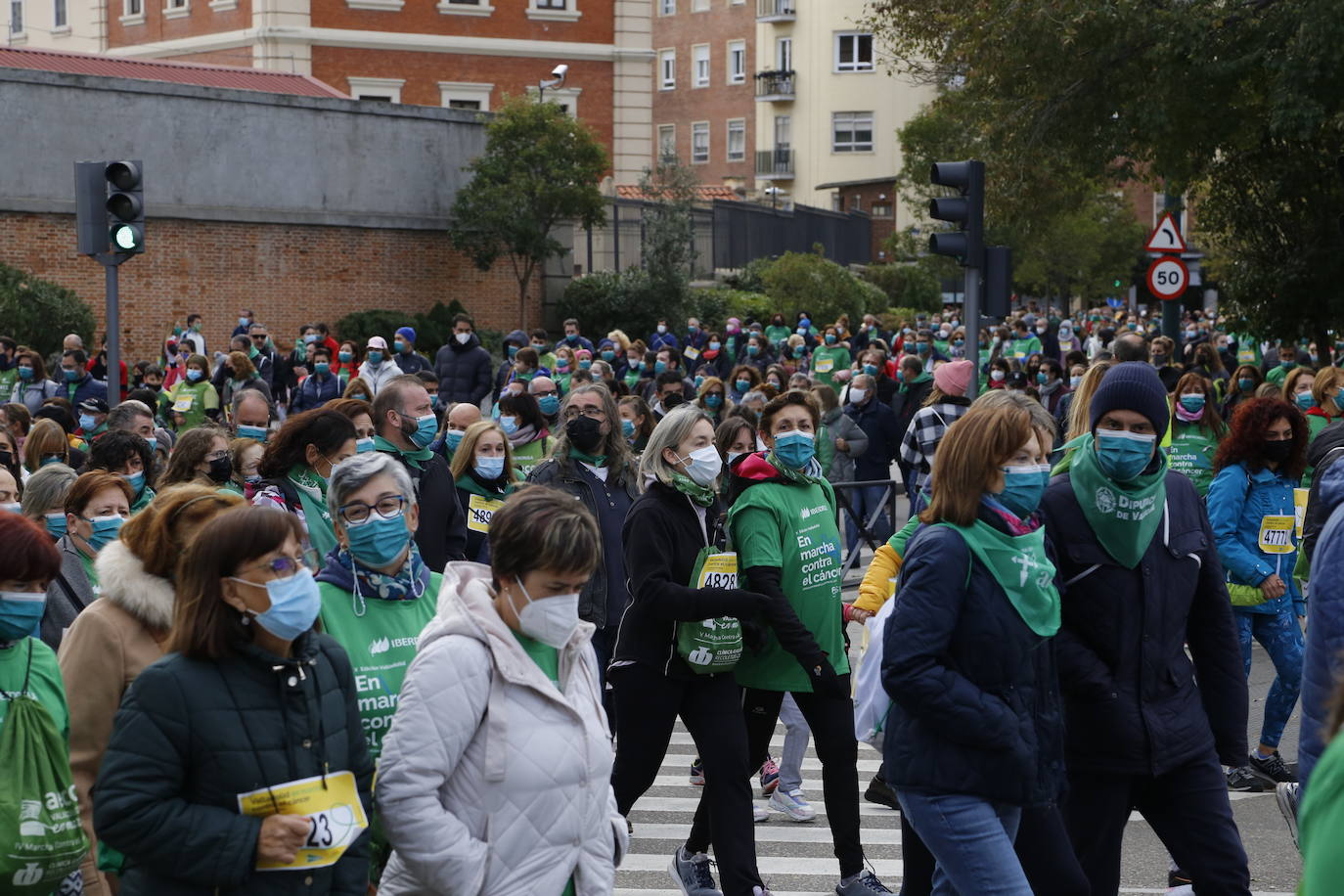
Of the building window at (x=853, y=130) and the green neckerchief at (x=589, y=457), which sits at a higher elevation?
the building window at (x=853, y=130)

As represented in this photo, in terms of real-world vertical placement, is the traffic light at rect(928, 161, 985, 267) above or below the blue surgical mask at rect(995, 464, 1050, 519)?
above

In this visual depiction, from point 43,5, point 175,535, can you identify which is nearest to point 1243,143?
point 175,535

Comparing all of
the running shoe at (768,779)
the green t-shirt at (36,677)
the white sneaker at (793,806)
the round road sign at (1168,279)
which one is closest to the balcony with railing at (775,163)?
the round road sign at (1168,279)

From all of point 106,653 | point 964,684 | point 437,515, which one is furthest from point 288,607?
point 437,515

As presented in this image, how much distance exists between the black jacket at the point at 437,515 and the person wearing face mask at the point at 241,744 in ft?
14.0

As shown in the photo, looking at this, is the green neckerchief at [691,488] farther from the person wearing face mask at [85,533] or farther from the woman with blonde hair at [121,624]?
the woman with blonde hair at [121,624]

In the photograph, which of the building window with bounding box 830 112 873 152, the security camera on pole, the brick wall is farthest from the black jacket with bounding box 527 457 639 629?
the building window with bounding box 830 112 873 152

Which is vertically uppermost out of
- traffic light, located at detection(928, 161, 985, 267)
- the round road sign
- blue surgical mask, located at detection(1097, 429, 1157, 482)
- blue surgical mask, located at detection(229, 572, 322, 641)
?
traffic light, located at detection(928, 161, 985, 267)

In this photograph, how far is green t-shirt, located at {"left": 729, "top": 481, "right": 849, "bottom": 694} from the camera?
21.8ft

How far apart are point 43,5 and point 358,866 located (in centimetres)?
5734

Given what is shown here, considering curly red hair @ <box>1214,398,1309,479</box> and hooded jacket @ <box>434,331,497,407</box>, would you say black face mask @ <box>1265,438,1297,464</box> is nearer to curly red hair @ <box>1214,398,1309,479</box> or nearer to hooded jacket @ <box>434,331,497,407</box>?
curly red hair @ <box>1214,398,1309,479</box>

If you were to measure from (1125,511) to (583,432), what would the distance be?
379 centimetres

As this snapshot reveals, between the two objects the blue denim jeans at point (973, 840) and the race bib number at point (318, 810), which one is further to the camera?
the blue denim jeans at point (973, 840)

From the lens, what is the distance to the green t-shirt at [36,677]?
4.11m
